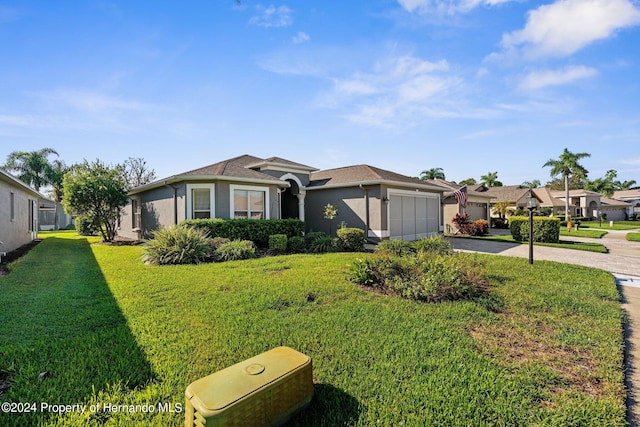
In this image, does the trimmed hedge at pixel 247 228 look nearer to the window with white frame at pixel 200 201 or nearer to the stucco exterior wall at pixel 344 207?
the window with white frame at pixel 200 201

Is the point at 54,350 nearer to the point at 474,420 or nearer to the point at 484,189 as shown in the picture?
the point at 474,420

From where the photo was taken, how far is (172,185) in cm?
1352

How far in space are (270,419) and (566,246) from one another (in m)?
16.5

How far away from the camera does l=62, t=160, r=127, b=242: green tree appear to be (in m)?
15.1

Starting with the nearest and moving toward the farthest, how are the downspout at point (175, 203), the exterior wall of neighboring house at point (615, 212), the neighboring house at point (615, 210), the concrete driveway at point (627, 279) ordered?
the concrete driveway at point (627, 279) < the downspout at point (175, 203) < the neighboring house at point (615, 210) < the exterior wall of neighboring house at point (615, 212)

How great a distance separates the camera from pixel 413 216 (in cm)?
1664

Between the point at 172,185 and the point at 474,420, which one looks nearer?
the point at 474,420

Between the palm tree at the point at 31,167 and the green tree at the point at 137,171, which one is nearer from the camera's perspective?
the green tree at the point at 137,171

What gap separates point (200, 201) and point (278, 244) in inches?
165

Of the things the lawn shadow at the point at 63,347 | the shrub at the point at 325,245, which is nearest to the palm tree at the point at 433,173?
the shrub at the point at 325,245

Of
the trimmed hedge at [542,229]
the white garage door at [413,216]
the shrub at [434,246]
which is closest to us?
the shrub at [434,246]

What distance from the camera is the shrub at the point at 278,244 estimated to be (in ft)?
38.3

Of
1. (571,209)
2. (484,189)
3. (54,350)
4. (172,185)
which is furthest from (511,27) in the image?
(571,209)

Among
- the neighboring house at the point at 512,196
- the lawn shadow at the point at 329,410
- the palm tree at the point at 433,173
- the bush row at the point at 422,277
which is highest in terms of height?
the palm tree at the point at 433,173
